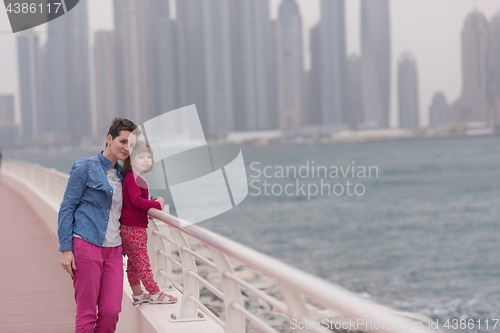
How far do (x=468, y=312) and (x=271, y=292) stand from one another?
6017mm

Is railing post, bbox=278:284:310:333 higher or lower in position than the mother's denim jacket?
lower

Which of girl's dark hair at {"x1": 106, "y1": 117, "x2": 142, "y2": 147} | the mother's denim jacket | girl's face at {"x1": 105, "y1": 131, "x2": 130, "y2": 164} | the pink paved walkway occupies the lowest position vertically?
the pink paved walkway

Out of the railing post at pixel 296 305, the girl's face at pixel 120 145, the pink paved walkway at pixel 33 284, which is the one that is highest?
the girl's face at pixel 120 145

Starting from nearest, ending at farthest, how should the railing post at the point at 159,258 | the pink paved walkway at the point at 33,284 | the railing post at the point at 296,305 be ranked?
the railing post at the point at 296,305 < the railing post at the point at 159,258 < the pink paved walkway at the point at 33,284

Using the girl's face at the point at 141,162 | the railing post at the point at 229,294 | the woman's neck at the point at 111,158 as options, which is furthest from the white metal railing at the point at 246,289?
the woman's neck at the point at 111,158

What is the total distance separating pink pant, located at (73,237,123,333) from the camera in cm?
273

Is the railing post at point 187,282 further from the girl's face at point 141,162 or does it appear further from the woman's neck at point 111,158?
the woman's neck at point 111,158

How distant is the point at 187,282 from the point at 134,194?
23.0 inches

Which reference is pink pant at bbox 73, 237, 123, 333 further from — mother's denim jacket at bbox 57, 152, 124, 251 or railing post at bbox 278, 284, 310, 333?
railing post at bbox 278, 284, 310, 333

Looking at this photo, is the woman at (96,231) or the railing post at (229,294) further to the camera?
the woman at (96,231)

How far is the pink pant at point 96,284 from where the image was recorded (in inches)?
107

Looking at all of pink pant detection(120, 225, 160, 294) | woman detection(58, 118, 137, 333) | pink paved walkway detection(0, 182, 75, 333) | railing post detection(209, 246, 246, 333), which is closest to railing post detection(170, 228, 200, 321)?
pink pant detection(120, 225, 160, 294)

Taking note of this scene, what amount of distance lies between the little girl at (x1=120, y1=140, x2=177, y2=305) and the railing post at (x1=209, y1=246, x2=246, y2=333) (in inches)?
33.2

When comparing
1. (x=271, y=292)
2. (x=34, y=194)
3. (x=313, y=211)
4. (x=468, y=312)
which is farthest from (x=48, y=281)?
(x=313, y=211)
